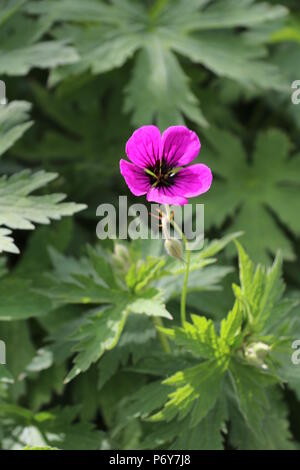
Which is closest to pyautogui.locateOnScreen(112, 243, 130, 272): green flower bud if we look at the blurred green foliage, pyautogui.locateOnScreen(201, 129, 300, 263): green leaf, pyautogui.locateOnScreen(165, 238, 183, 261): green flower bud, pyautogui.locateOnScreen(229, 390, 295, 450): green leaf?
the blurred green foliage

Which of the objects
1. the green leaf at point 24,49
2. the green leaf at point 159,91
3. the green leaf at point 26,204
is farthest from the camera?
the green leaf at point 159,91

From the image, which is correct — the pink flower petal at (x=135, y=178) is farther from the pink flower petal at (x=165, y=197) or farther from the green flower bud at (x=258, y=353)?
the green flower bud at (x=258, y=353)

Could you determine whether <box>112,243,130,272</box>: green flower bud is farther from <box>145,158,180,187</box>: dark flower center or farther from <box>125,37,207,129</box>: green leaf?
<box>125,37,207,129</box>: green leaf

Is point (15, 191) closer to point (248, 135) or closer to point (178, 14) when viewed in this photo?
point (178, 14)

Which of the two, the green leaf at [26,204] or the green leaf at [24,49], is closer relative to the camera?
the green leaf at [26,204]

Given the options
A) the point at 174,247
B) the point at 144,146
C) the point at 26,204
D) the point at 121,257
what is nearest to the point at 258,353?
the point at 174,247

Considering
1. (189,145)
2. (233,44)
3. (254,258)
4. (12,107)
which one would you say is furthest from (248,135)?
(189,145)

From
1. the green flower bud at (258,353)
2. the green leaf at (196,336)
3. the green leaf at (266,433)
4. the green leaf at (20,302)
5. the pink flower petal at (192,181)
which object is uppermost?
the pink flower petal at (192,181)

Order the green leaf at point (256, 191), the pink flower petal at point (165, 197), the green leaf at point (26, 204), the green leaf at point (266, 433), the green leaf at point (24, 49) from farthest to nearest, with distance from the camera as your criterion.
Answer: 1. the green leaf at point (256, 191)
2. the green leaf at point (24, 49)
3. the green leaf at point (266, 433)
4. the green leaf at point (26, 204)
5. the pink flower petal at point (165, 197)

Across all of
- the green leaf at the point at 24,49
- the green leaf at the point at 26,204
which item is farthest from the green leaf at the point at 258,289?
the green leaf at the point at 24,49
